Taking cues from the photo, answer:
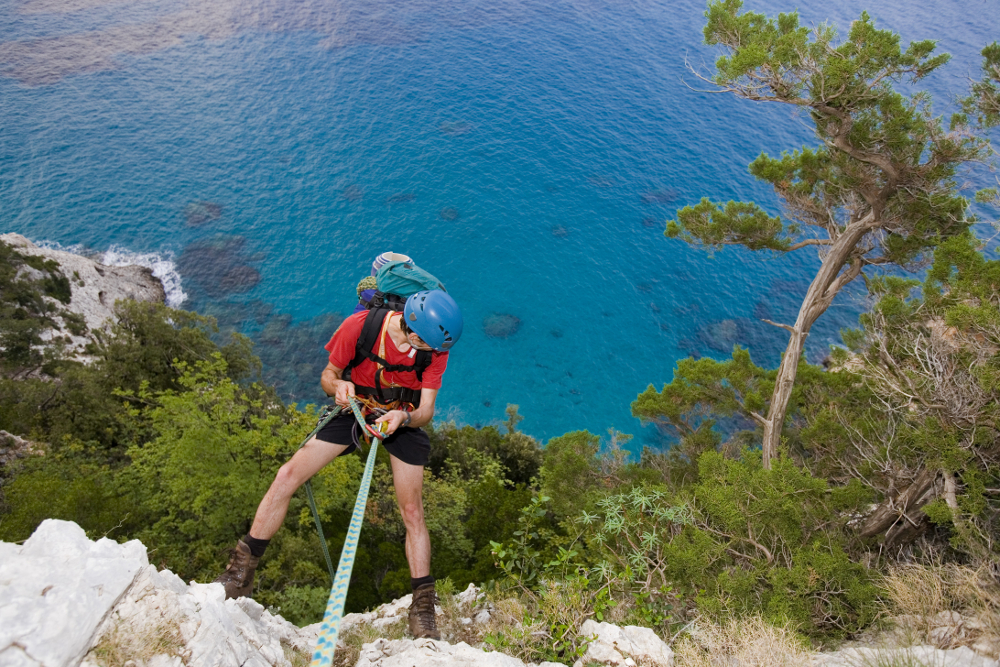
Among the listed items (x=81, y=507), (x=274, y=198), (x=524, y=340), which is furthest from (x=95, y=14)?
(x=81, y=507)

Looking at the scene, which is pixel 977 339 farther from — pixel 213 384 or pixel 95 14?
pixel 95 14

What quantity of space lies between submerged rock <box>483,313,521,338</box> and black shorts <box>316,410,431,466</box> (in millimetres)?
22201

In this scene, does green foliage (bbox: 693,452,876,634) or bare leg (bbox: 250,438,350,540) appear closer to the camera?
bare leg (bbox: 250,438,350,540)

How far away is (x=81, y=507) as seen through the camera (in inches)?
414

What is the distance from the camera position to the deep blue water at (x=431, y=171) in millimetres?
27312

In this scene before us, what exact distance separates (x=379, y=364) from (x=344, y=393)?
0.41m

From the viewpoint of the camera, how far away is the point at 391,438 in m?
5.31

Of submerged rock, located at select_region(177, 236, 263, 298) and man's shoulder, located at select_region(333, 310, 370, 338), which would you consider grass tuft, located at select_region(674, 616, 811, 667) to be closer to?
man's shoulder, located at select_region(333, 310, 370, 338)

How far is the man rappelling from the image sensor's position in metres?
4.75

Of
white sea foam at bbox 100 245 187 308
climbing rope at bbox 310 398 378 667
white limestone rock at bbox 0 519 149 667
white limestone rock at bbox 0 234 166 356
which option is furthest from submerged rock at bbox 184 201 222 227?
climbing rope at bbox 310 398 378 667

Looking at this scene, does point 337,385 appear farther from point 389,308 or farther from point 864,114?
point 864,114

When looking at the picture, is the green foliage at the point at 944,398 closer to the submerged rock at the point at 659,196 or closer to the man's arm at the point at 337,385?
the man's arm at the point at 337,385

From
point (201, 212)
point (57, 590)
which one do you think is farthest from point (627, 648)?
point (201, 212)

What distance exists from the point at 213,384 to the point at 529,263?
19.0 metres
